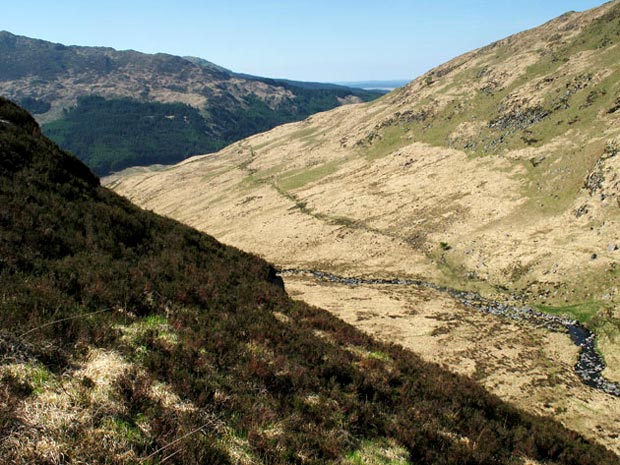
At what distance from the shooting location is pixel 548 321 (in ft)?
133

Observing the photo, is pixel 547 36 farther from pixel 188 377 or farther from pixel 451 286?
pixel 188 377

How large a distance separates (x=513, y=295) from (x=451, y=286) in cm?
784

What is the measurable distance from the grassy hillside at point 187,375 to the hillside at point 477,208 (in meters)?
17.7

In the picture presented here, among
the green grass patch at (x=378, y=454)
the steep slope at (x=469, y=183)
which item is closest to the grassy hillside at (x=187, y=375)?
the green grass patch at (x=378, y=454)

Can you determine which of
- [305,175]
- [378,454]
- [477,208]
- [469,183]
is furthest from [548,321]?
[305,175]

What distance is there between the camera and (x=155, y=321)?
1214 cm

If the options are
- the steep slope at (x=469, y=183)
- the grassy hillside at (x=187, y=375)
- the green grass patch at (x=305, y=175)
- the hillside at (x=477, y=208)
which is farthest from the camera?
the green grass patch at (x=305, y=175)

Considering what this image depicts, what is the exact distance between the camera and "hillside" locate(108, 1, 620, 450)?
3650 centimetres

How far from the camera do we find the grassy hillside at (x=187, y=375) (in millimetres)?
7453

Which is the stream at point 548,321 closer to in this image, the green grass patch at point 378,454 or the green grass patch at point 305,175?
the green grass patch at point 378,454

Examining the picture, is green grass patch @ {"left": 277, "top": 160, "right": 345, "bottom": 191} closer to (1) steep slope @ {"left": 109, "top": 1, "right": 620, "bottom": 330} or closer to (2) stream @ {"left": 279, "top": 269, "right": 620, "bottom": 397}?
(1) steep slope @ {"left": 109, "top": 1, "right": 620, "bottom": 330}

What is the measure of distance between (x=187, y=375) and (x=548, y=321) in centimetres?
4194

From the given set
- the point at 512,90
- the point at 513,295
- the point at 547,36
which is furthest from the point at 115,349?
the point at 547,36

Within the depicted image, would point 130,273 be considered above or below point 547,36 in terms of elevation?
below
